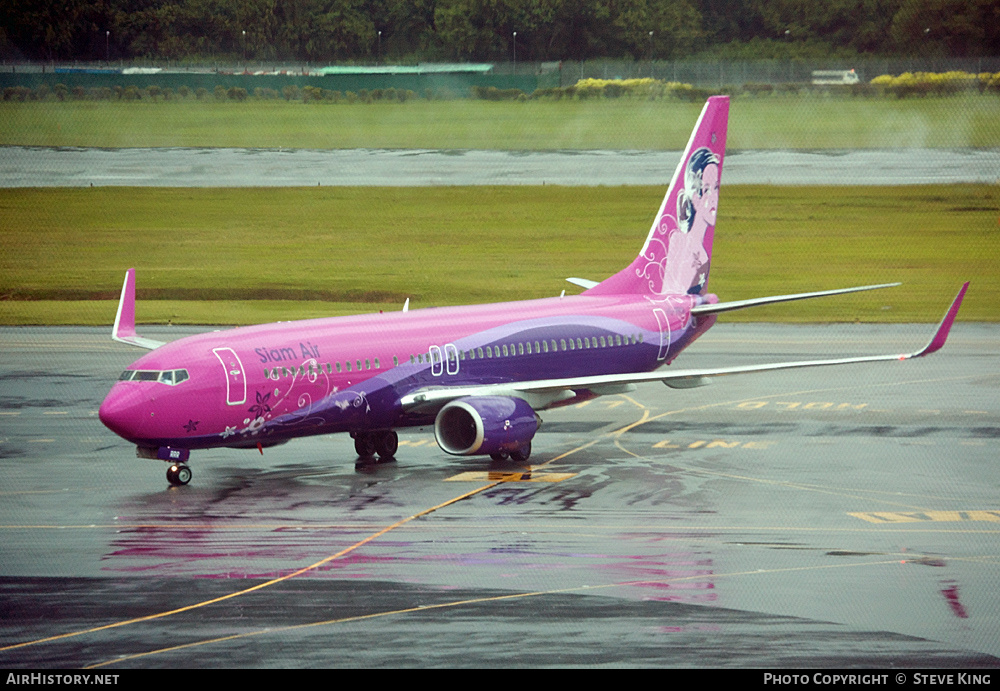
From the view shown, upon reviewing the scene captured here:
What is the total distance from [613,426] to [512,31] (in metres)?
59.8

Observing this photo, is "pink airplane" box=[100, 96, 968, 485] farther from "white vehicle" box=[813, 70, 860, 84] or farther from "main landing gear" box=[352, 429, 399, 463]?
"white vehicle" box=[813, 70, 860, 84]

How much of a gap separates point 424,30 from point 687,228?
55.5 metres

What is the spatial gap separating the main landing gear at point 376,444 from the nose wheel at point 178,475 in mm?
5057

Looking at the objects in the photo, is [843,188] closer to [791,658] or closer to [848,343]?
[848,343]

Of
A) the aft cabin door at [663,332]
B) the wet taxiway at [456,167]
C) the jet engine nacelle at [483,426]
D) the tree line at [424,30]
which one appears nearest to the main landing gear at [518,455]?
the jet engine nacelle at [483,426]

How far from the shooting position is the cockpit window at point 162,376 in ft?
110

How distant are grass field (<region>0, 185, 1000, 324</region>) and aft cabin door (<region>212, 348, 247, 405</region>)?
31955 millimetres

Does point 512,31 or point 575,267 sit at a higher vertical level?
point 512,31

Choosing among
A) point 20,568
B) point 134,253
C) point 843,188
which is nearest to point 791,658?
point 20,568

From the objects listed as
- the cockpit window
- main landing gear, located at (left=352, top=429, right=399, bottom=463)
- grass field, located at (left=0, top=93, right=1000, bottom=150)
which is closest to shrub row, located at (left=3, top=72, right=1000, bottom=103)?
grass field, located at (left=0, top=93, right=1000, bottom=150)

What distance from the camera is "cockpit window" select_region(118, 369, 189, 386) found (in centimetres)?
3341

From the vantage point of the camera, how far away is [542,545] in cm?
2842

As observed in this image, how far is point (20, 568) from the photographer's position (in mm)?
27094
